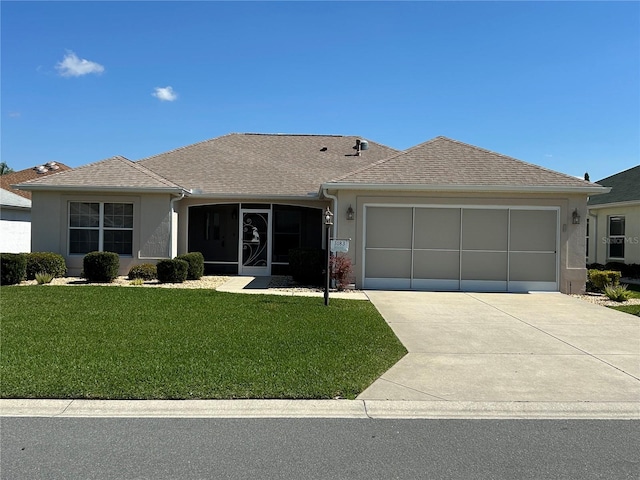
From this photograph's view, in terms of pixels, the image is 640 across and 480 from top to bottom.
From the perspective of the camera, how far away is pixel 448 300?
12992 millimetres

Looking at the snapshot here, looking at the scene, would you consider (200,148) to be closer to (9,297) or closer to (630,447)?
(9,297)

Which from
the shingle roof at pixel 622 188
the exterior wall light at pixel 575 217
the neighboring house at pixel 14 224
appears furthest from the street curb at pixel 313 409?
the neighboring house at pixel 14 224

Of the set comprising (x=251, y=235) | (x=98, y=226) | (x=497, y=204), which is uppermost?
(x=497, y=204)

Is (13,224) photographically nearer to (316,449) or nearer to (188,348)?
(188,348)

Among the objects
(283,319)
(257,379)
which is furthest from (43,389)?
(283,319)

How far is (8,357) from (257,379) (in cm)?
352

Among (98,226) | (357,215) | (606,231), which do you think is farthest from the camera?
(606,231)

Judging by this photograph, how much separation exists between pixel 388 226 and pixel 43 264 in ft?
34.6

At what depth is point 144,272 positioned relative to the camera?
15930mm

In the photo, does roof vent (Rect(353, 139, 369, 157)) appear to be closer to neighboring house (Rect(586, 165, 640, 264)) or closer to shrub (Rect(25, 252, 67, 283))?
neighboring house (Rect(586, 165, 640, 264))

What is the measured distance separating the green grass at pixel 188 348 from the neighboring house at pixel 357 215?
12.8 feet

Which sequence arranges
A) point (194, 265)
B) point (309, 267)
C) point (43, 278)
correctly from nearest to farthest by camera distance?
point (43, 278), point (309, 267), point (194, 265)

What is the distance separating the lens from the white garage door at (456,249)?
586 inches

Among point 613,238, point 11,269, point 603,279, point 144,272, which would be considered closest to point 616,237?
point 613,238
